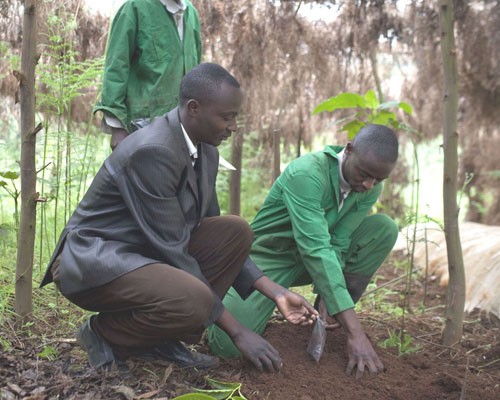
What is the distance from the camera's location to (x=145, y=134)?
2.33 m

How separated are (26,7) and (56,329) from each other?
1487 mm

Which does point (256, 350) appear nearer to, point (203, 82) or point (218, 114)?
point (218, 114)

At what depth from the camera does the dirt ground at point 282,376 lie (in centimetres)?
229

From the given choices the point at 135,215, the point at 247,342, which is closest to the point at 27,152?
the point at 135,215

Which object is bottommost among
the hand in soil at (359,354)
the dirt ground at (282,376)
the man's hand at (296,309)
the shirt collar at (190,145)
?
the dirt ground at (282,376)

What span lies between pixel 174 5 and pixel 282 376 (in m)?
1.89

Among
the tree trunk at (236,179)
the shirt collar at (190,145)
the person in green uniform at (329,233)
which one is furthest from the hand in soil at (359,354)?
the tree trunk at (236,179)

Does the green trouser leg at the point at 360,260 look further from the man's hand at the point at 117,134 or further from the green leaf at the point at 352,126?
the man's hand at the point at 117,134

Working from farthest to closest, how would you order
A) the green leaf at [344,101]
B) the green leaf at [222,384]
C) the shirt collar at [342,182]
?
the green leaf at [344,101] < the shirt collar at [342,182] < the green leaf at [222,384]

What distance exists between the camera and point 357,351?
2.62 metres

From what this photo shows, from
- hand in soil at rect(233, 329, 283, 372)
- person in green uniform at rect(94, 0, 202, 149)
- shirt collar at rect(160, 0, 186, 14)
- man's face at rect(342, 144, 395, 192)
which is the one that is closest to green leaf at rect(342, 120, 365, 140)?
man's face at rect(342, 144, 395, 192)

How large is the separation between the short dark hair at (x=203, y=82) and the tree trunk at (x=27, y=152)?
726 millimetres

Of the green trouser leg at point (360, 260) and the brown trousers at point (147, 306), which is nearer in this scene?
the brown trousers at point (147, 306)

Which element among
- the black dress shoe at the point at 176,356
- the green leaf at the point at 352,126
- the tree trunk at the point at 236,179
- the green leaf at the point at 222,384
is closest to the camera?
the green leaf at the point at 222,384
